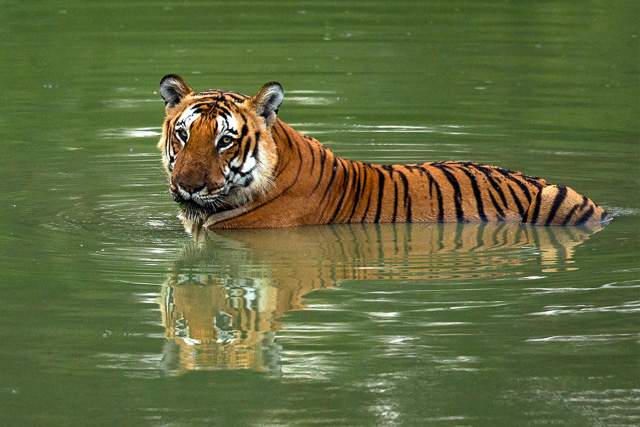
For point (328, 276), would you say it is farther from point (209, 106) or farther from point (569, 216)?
point (569, 216)

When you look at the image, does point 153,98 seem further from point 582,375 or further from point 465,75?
point 582,375

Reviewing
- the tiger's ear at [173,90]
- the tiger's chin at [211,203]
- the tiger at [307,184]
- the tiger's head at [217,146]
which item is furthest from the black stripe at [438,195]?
the tiger's ear at [173,90]

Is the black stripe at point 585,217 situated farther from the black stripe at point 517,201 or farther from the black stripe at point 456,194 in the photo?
the black stripe at point 456,194

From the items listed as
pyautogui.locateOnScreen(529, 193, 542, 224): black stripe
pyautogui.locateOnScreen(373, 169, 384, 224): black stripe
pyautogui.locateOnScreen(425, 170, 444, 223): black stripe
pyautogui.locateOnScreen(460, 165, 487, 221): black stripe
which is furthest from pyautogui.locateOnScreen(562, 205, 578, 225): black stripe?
pyautogui.locateOnScreen(373, 169, 384, 224): black stripe

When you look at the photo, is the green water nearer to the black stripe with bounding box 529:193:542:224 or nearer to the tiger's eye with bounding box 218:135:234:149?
the black stripe with bounding box 529:193:542:224

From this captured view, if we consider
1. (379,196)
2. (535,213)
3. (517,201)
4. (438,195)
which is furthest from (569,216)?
(379,196)

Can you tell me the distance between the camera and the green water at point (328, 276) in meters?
3.82

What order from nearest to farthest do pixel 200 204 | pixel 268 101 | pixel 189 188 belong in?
pixel 189 188, pixel 200 204, pixel 268 101

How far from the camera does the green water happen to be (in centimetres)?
382

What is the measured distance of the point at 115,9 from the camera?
17.1 metres

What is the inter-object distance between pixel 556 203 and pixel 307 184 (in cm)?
144

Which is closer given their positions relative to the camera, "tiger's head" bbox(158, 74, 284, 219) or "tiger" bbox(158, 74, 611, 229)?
"tiger's head" bbox(158, 74, 284, 219)

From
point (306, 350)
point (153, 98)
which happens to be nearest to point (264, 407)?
point (306, 350)

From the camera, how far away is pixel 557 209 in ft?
21.3
